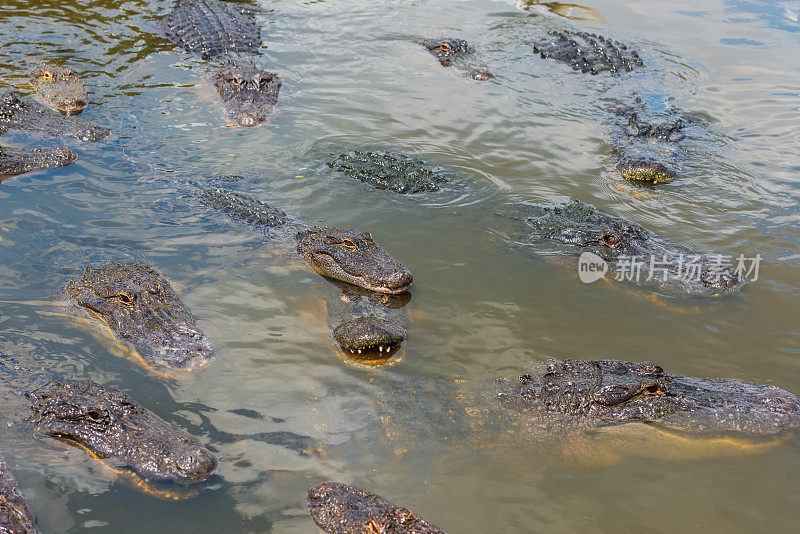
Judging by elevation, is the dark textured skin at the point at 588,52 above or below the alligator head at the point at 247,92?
above

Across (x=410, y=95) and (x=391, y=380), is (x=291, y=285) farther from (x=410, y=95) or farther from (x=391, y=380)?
(x=410, y=95)

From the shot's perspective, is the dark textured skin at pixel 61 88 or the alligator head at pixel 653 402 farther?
the dark textured skin at pixel 61 88

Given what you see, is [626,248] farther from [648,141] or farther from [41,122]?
[41,122]

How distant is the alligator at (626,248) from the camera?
6906 mm

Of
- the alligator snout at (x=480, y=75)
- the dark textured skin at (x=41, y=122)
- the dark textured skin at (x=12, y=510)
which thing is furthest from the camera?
the alligator snout at (x=480, y=75)

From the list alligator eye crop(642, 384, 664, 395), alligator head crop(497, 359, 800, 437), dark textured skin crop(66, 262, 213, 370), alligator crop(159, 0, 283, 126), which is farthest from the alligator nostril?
alligator eye crop(642, 384, 664, 395)

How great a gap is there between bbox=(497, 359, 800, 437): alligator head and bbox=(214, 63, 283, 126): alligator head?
708 centimetres

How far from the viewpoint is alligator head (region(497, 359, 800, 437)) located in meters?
5.09

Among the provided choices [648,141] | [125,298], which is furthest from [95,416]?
[648,141]

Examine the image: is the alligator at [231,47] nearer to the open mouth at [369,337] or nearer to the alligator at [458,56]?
the alligator at [458,56]

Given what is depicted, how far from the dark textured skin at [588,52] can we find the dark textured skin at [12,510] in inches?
473

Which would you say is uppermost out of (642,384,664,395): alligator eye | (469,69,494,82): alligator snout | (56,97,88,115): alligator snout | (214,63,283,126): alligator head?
(469,69,494,82): alligator snout

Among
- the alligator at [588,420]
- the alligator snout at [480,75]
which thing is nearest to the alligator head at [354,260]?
the alligator at [588,420]

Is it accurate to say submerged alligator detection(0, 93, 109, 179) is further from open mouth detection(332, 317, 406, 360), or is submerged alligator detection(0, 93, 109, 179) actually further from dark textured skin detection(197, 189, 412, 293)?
open mouth detection(332, 317, 406, 360)
